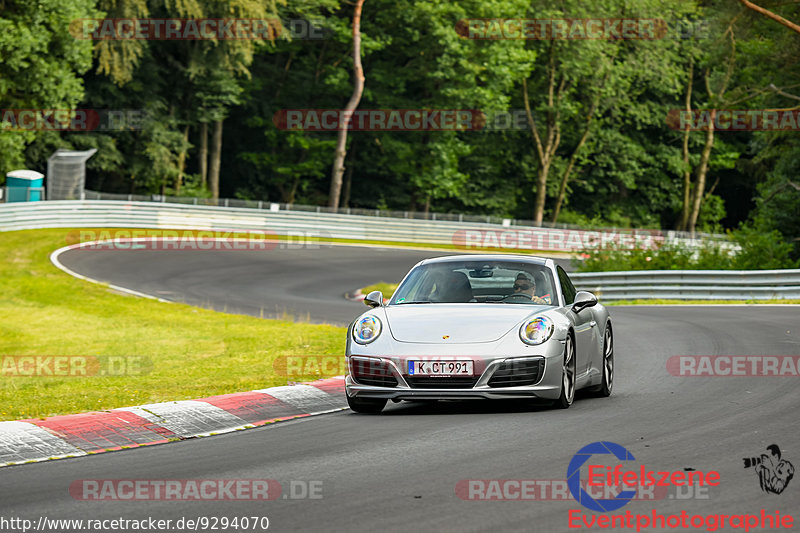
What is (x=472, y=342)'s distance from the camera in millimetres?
9438

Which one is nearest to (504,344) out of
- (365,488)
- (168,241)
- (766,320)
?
(365,488)

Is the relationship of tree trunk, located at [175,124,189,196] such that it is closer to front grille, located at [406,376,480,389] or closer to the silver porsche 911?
the silver porsche 911

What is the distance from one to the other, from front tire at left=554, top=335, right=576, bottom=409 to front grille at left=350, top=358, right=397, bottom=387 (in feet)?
4.69

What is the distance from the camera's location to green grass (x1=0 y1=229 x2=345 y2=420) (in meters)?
11.2

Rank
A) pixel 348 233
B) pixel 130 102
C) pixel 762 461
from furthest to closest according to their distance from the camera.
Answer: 1. pixel 130 102
2. pixel 348 233
3. pixel 762 461

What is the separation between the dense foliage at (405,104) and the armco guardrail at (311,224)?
4102 millimetres

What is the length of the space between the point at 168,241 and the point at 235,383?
3253cm

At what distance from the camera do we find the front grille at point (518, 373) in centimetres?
938

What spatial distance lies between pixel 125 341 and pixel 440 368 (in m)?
10.6

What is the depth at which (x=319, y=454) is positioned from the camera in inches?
299

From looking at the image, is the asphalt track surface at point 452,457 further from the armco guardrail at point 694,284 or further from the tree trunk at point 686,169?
the tree trunk at point 686,169

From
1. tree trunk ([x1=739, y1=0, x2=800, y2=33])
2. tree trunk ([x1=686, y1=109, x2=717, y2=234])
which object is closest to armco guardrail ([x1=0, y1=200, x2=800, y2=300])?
tree trunk ([x1=739, y1=0, x2=800, y2=33])

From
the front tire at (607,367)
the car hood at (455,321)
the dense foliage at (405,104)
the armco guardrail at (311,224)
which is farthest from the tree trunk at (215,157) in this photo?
the car hood at (455,321)

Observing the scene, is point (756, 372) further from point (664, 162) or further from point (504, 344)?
point (664, 162)
